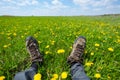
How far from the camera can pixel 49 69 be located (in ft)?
8.71

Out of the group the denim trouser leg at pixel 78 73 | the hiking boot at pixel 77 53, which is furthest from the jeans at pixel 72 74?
the hiking boot at pixel 77 53

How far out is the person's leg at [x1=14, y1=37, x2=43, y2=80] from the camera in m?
2.14

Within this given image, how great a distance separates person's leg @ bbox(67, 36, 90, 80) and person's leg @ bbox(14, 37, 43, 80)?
0.50 meters

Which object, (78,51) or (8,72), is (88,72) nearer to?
(78,51)

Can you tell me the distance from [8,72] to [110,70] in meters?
1.52

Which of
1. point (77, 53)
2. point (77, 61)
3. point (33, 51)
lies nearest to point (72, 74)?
point (77, 61)

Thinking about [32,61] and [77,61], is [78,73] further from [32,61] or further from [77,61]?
[32,61]

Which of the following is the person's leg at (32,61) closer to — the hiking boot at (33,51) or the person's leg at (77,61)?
the hiking boot at (33,51)

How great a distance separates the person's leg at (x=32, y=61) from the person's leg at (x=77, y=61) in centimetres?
50

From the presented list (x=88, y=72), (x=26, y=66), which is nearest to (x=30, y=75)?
(x=26, y=66)

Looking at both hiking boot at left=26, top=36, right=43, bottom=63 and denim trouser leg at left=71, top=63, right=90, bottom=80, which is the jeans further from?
hiking boot at left=26, top=36, right=43, bottom=63

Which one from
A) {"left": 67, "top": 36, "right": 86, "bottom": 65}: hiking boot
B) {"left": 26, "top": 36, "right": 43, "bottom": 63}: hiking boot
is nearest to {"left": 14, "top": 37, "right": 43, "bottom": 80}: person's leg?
{"left": 26, "top": 36, "right": 43, "bottom": 63}: hiking boot

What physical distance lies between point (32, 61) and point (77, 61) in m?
0.70

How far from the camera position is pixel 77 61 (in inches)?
107
